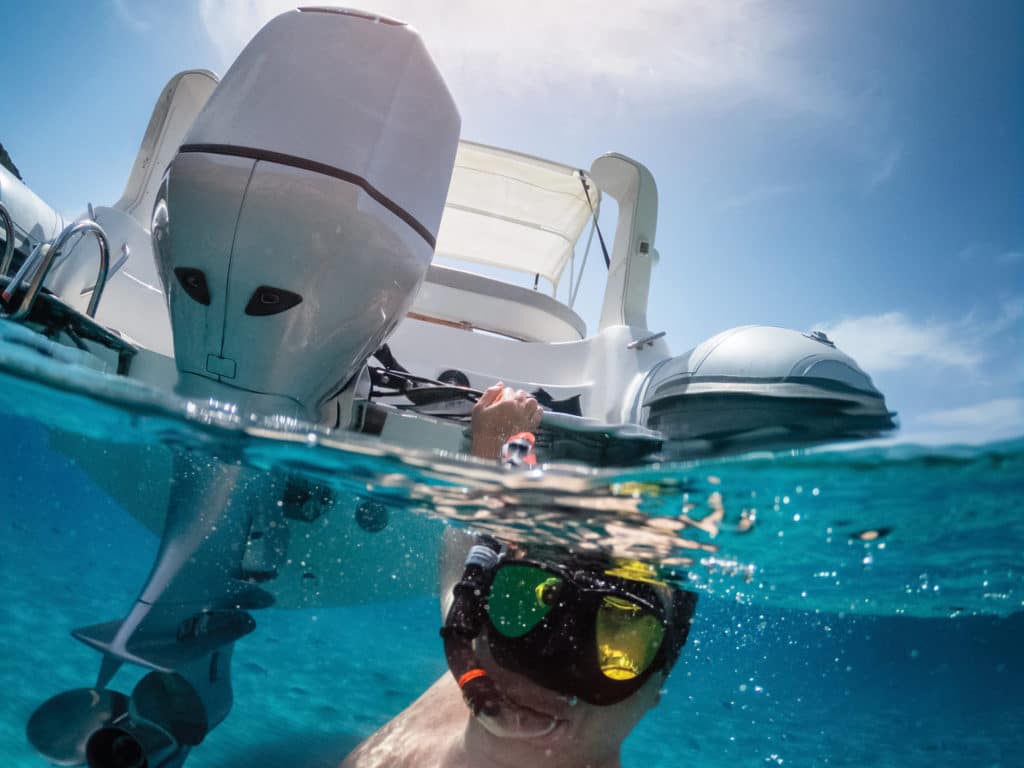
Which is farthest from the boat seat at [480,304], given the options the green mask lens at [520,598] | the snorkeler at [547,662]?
the green mask lens at [520,598]

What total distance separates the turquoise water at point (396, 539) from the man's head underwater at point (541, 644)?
18.0 inches

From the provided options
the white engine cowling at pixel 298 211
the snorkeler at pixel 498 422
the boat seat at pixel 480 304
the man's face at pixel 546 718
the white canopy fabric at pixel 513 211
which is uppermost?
the white canopy fabric at pixel 513 211

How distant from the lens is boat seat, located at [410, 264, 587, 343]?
611 centimetres

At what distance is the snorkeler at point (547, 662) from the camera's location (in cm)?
214

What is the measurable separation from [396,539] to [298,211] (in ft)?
7.57

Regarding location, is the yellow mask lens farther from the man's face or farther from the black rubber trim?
the black rubber trim

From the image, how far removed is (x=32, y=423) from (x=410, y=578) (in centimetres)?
242

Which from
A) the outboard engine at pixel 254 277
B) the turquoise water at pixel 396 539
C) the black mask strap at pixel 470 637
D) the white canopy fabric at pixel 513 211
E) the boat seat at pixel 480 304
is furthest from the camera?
the white canopy fabric at pixel 513 211

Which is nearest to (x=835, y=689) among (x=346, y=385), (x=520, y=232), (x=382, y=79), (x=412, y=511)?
(x=520, y=232)

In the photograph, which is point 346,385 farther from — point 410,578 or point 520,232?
point 520,232

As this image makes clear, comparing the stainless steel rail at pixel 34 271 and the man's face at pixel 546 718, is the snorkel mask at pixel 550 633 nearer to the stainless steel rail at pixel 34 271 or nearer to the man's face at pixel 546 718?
the man's face at pixel 546 718

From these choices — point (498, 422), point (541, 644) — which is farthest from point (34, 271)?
point (541, 644)

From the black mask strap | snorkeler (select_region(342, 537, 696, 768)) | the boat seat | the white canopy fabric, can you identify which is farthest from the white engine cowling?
the white canopy fabric

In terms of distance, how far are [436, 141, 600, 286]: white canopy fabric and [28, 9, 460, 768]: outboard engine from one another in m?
5.51
